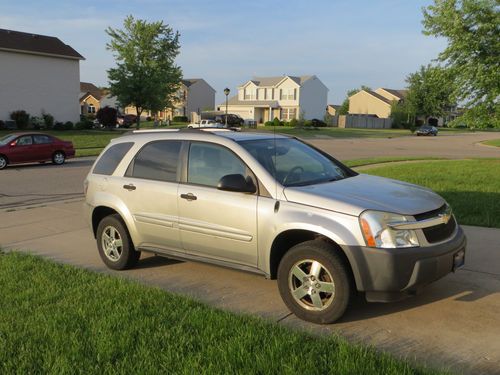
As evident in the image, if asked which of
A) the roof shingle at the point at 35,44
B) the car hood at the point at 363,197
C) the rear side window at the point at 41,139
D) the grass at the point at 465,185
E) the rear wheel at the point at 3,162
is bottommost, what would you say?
the rear wheel at the point at 3,162

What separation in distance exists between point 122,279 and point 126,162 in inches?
54.9

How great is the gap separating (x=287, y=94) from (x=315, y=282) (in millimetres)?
81138

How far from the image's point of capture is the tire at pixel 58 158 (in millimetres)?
19745

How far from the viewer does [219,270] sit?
5836mm

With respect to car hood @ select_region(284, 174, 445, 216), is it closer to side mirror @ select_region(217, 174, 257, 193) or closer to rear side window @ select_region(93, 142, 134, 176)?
side mirror @ select_region(217, 174, 257, 193)

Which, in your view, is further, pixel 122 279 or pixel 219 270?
pixel 219 270

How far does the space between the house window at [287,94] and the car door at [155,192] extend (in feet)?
258

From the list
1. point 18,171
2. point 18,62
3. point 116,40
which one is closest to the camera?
point 18,171

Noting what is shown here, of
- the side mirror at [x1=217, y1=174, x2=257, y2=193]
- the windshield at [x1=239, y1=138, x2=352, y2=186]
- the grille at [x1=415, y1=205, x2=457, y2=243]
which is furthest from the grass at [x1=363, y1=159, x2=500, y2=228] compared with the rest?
the side mirror at [x1=217, y1=174, x2=257, y2=193]

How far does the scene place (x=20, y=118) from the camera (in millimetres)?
39781

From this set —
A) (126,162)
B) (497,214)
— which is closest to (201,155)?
(126,162)

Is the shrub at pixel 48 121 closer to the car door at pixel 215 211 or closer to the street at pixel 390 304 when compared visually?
the street at pixel 390 304

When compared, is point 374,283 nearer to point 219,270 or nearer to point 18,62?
point 219,270

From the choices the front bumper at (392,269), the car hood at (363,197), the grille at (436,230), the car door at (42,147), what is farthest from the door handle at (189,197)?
the car door at (42,147)
